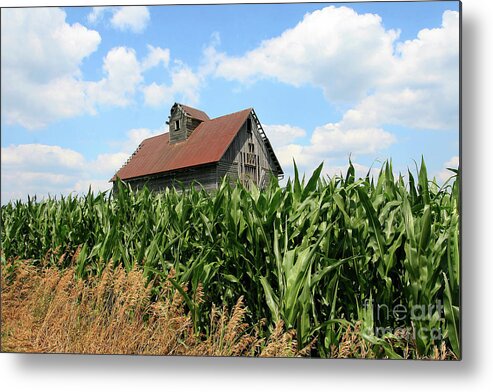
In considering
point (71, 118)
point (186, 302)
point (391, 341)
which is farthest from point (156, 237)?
point (391, 341)

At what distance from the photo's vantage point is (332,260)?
6.95 ft

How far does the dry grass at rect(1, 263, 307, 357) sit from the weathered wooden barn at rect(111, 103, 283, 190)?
1.60 ft

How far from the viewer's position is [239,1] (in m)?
2.42

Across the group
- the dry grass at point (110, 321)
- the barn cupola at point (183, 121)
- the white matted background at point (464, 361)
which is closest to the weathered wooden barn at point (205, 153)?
the barn cupola at point (183, 121)

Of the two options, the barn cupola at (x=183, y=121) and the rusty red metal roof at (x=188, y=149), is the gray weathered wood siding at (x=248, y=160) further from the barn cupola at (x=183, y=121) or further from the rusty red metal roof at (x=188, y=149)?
the barn cupola at (x=183, y=121)

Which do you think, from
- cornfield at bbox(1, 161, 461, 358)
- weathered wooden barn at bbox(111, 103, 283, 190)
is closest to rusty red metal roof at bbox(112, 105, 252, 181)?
weathered wooden barn at bbox(111, 103, 283, 190)

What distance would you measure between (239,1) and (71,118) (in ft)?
3.11

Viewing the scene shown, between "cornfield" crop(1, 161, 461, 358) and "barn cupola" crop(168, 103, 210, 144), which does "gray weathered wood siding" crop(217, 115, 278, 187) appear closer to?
"cornfield" crop(1, 161, 461, 358)

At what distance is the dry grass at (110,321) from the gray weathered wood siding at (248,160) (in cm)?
55

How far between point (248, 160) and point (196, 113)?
0.32 m

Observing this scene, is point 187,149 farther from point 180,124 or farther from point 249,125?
point 249,125

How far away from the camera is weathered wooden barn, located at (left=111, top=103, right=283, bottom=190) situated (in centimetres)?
235

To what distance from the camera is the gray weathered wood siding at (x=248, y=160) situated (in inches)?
91.8

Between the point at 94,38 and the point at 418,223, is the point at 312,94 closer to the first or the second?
the point at 418,223
